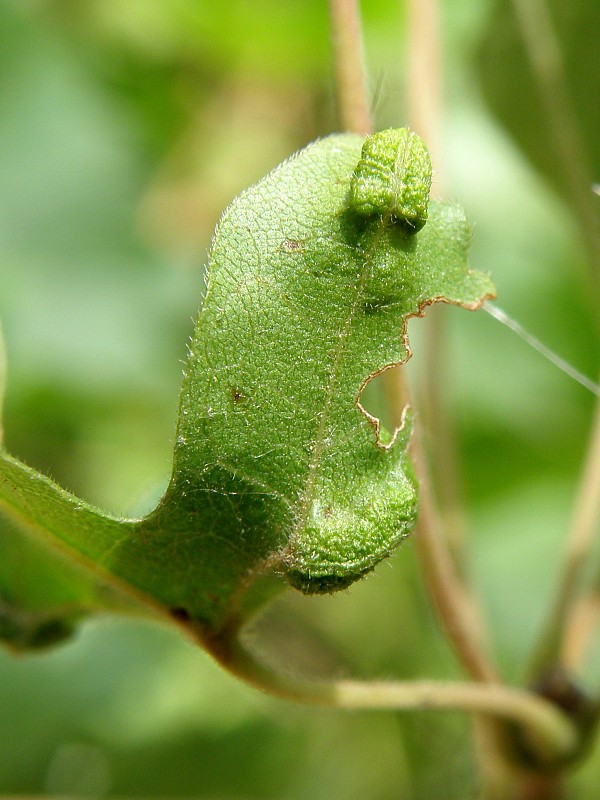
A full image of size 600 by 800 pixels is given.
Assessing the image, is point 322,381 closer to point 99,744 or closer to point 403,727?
point 99,744

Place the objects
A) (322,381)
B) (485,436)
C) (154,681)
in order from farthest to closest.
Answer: (485,436) → (154,681) → (322,381)

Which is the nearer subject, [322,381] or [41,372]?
[322,381]

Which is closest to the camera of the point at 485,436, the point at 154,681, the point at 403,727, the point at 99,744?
the point at 99,744

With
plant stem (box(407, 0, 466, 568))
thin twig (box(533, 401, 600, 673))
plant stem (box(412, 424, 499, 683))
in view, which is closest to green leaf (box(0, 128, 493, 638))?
plant stem (box(412, 424, 499, 683))

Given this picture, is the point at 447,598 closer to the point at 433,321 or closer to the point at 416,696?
the point at 416,696

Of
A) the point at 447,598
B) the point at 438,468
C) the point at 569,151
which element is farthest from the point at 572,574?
the point at 569,151

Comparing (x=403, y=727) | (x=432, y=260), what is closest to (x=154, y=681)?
(x=403, y=727)

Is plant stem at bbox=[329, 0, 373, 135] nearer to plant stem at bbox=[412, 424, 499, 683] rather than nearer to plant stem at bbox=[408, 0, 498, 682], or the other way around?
plant stem at bbox=[408, 0, 498, 682]
